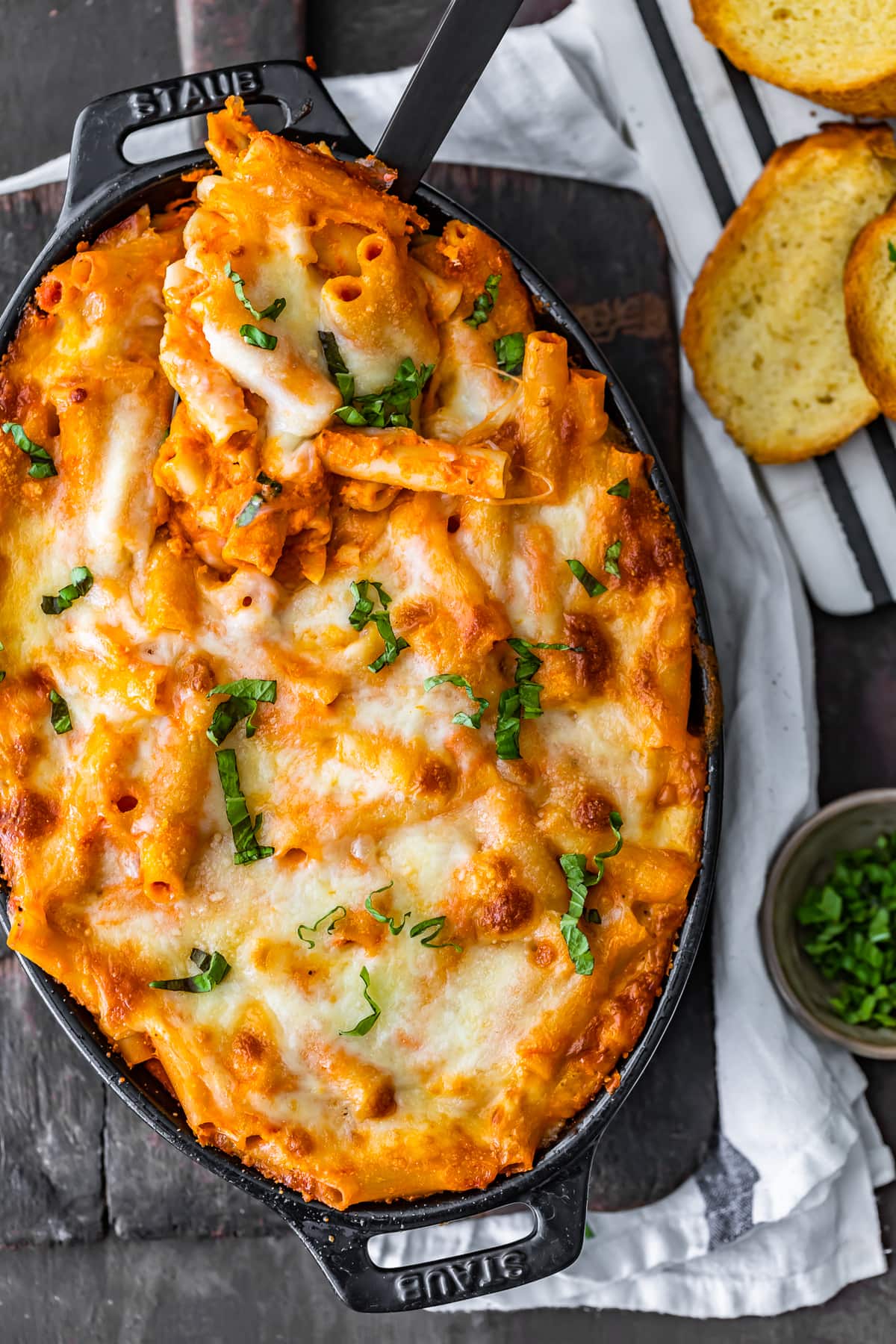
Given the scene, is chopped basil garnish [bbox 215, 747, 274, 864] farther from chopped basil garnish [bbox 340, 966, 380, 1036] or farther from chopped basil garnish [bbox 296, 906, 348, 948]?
chopped basil garnish [bbox 340, 966, 380, 1036]

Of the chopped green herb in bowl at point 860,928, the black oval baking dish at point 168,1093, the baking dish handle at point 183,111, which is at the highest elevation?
Result: the baking dish handle at point 183,111

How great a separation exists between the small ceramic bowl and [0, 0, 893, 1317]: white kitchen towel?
54 mm

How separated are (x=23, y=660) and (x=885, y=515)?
2052mm

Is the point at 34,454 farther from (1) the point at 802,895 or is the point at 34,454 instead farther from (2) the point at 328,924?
(1) the point at 802,895

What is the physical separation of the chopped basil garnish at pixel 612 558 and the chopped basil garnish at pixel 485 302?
49 centimetres

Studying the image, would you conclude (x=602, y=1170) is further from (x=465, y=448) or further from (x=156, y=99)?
(x=156, y=99)

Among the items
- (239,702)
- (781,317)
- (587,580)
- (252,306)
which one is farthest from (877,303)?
(239,702)

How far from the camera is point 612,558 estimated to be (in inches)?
92.7

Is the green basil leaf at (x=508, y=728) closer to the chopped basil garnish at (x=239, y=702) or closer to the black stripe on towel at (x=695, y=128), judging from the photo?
the chopped basil garnish at (x=239, y=702)

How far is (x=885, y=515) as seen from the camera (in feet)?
10.1

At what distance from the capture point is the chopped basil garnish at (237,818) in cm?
227

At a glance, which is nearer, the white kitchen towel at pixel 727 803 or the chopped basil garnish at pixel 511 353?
the chopped basil garnish at pixel 511 353

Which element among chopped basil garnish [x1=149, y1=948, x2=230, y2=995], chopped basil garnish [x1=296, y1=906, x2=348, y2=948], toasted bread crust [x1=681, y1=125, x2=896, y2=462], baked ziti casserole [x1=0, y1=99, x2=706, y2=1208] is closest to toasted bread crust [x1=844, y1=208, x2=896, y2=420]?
toasted bread crust [x1=681, y1=125, x2=896, y2=462]

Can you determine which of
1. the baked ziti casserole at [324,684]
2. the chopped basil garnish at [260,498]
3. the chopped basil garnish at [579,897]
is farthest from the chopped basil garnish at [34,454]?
the chopped basil garnish at [579,897]
